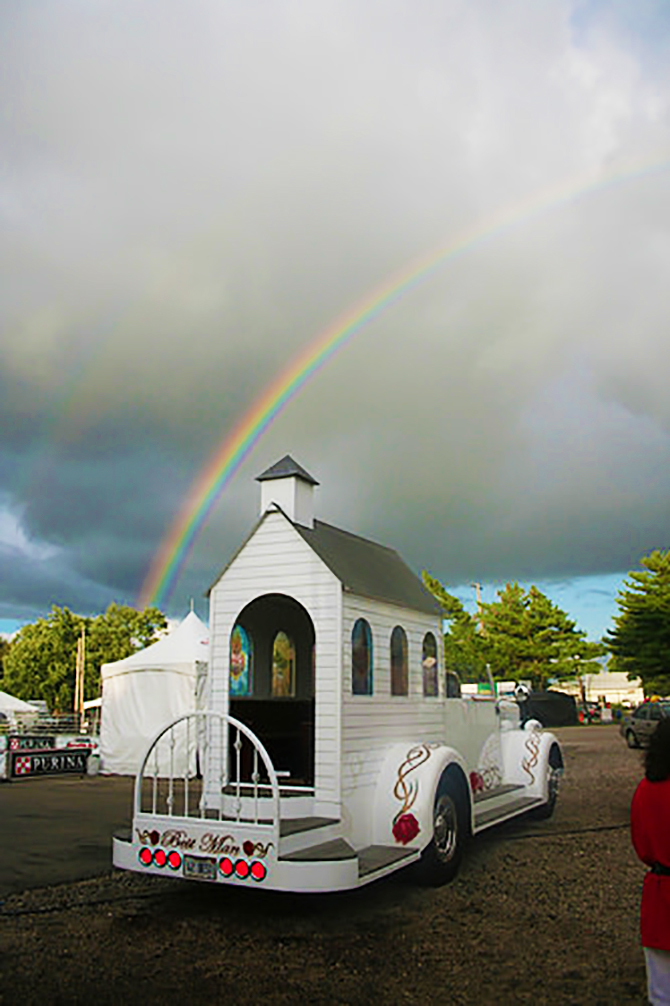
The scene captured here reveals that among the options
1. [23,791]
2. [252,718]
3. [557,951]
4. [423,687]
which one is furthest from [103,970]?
[23,791]

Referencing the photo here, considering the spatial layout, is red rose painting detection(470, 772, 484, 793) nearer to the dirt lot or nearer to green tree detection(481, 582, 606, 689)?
the dirt lot

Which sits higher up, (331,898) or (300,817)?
(300,817)

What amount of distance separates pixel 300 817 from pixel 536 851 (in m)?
3.86

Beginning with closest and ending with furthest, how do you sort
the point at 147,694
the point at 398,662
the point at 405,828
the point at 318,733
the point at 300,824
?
the point at 300,824 → the point at 405,828 → the point at 318,733 → the point at 398,662 → the point at 147,694

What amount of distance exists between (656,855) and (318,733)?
4.37 meters

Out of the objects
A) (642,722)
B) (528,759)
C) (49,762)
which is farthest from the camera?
(642,722)

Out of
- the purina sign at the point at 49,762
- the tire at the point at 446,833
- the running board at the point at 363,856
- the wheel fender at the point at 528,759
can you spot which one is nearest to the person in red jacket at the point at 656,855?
the running board at the point at 363,856

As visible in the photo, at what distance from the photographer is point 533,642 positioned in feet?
176

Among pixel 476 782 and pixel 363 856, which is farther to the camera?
pixel 476 782

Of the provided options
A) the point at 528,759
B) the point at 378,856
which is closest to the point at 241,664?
the point at 378,856

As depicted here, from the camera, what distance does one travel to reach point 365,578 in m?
8.70

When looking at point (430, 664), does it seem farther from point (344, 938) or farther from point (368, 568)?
point (344, 938)

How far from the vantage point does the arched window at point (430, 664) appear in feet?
31.8

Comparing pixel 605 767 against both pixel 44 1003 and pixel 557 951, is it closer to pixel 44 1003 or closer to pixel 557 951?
pixel 557 951
